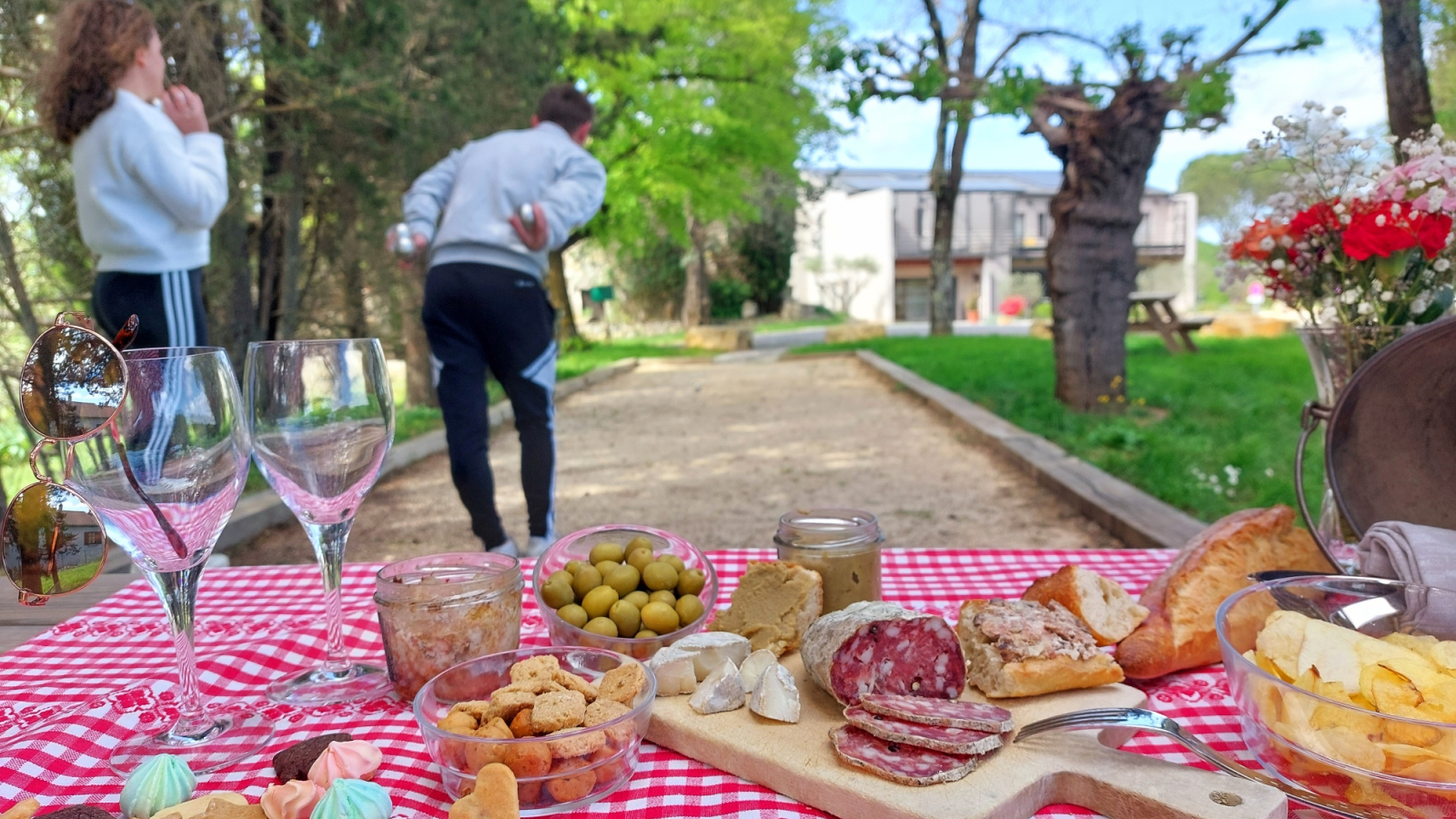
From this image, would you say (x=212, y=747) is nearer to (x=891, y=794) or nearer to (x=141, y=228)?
(x=891, y=794)

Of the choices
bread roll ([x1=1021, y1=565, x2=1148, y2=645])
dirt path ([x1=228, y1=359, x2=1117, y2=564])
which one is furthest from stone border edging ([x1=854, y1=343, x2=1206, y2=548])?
bread roll ([x1=1021, y1=565, x2=1148, y2=645])

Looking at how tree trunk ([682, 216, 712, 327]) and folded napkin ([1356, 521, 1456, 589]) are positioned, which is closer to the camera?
folded napkin ([1356, 521, 1456, 589])

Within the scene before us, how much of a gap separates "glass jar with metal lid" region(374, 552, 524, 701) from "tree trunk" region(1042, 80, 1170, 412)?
7.44 meters

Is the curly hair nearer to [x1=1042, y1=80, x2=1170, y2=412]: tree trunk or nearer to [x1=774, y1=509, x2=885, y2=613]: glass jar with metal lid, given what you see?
[x1=774, y1=509, x2=885, y2=613]: glass jar with metal lid

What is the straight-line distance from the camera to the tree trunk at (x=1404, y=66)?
348 centimetres

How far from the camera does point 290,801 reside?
0.84m

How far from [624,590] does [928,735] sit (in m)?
0.52

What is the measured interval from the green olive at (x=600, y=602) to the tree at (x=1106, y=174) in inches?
270

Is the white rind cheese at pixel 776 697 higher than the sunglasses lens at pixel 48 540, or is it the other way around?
the sunglasses lens at pixel 48 540

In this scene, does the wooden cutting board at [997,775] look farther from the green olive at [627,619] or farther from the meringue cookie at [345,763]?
the meringue cookie at [345,763]

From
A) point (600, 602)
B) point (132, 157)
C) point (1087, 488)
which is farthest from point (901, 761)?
point (1087, 488)

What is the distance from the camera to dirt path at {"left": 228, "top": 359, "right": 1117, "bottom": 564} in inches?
202

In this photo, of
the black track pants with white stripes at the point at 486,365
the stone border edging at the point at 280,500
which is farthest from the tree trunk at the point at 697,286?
the black track pants with white stripes at the point at 486,365

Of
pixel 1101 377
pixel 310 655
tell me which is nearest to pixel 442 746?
pixel 310 655
